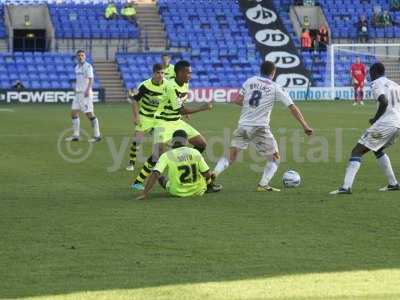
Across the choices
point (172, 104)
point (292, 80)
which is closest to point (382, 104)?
point (172, 104)

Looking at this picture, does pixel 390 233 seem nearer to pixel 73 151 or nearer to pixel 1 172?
pixel 1 172

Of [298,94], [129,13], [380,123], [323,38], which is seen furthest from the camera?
[129,13]

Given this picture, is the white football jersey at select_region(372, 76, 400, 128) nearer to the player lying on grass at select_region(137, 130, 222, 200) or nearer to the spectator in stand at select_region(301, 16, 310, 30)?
the player lying on grass at select_region(137, 130, 222, 200)

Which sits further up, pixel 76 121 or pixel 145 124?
pixel 145 124

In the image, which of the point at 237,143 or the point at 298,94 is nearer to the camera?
the point at 237,143

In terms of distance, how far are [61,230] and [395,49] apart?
4494 cm

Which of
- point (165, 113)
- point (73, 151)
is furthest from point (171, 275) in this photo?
point (73, 151)

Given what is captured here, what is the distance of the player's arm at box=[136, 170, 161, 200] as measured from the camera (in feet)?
44.5

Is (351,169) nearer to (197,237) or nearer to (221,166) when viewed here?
(221,166)

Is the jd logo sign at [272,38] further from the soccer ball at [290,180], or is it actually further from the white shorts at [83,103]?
the soccer ball at [290,180]

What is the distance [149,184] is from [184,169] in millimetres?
523

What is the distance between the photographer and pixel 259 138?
49.0 feet

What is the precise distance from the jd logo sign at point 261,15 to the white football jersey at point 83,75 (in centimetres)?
3339

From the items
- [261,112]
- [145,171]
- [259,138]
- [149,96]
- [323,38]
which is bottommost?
[323,38]
